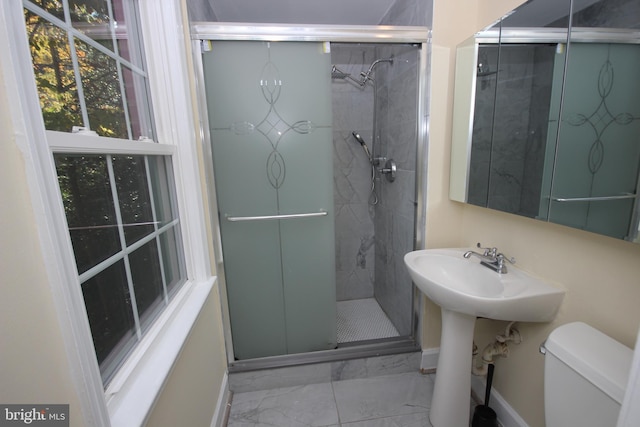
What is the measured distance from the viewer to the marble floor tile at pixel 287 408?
1.43 meters

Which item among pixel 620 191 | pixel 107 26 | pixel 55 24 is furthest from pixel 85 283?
pixel 620 191

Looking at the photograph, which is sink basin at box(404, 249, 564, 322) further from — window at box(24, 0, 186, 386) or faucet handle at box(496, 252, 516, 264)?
window at box(24, 0, 186, 386)

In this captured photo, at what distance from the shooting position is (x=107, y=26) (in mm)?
858

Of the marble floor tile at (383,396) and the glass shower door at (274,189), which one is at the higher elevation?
the glass shower door at (274,189)

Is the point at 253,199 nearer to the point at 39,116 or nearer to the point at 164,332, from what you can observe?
the point at 164,332

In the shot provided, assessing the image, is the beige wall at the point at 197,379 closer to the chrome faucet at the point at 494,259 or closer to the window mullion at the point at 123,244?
the window mullion at the point at 123,244

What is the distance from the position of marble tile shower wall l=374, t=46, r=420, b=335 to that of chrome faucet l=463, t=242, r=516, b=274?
439 millimetres

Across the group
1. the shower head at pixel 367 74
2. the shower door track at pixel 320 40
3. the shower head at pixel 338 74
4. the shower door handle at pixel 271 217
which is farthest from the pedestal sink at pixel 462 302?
the shower head at pixel 338 74

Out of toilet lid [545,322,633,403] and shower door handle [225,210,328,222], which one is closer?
toilet lid [545,322,633,403]

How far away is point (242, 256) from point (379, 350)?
1.05 meters

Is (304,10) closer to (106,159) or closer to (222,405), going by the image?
(106,159)

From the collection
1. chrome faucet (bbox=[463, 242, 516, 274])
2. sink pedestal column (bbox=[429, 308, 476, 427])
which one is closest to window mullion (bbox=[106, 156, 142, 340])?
sink pedestal column (bbox=[429, 308, 476, 427])

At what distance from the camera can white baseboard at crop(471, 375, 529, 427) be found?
1.27 meters

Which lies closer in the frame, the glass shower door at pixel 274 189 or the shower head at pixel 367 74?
the glass shower door at pixel 274 189
